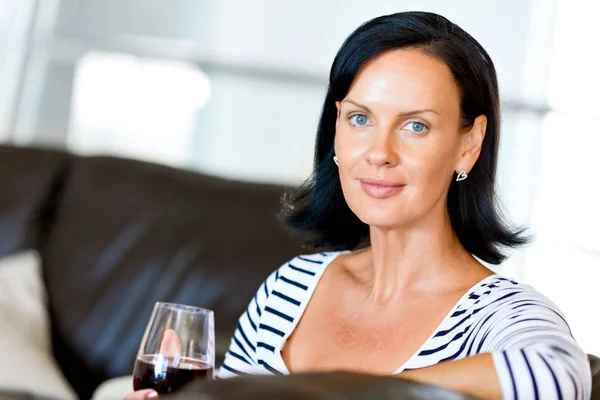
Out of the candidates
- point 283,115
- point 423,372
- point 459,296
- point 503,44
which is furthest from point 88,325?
point 503,44

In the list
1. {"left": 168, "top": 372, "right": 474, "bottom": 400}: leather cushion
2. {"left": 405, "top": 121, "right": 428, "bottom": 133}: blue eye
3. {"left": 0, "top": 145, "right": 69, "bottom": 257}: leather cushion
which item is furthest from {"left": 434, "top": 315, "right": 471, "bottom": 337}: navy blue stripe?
{"left": 0, "top": 145, "right": 69, "bottom": 257}: leather cushion

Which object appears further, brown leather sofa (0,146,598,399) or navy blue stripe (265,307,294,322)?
brown leather sofa (0,146,598,399)

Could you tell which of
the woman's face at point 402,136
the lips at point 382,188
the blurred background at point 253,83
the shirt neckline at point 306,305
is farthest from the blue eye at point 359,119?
the blurred background at point 253,83

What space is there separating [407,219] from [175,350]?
0.58 m

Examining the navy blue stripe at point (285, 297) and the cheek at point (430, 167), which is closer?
the cheek at point (430, 167)

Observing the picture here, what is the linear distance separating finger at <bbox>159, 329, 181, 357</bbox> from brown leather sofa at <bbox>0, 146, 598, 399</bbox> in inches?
38.0

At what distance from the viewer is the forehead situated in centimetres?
155

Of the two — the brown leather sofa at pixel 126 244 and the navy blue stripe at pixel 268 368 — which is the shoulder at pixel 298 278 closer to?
the navy blue stripe at pixel 268 368

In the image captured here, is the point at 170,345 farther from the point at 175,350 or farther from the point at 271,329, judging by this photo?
the point at 271,329

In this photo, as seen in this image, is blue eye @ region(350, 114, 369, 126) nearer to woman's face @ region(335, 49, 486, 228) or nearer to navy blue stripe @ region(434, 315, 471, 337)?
woman's face @ region(335, 49, 486, 228)

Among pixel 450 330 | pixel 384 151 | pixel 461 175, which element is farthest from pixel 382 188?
pixel 450 330

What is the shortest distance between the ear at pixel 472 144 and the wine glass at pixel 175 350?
2.07 ft

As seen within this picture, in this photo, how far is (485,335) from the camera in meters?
1.36

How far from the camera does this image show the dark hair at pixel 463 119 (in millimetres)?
1597
